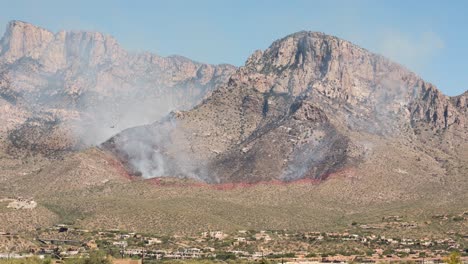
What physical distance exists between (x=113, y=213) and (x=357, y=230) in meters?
52.6

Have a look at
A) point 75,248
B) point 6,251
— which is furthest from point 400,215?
point 6,251

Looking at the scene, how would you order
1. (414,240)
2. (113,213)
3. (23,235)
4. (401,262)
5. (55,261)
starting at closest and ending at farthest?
(55,261)
(401,262)
(23,235)
(414,240)
(113,213)

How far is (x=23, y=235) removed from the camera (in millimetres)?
157125

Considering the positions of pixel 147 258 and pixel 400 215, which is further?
pixel 400 215

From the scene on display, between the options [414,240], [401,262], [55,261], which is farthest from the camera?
[414,240]

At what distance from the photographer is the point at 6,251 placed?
5522 inches

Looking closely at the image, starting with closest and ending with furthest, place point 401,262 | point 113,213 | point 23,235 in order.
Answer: point 401,262 < point 23,235 < point 113,213

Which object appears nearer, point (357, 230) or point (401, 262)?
point (401, 262)

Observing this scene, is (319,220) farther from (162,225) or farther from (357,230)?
(162,225)

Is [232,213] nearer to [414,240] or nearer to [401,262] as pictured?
[414,240]

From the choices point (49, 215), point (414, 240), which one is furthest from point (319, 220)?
point (49, 215)

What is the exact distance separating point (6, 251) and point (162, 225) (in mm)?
43753

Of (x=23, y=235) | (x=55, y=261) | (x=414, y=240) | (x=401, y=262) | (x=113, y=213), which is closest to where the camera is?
(x=55, y=261)

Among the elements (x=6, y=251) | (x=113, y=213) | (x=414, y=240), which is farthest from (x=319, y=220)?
(x=6, y=251)
